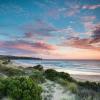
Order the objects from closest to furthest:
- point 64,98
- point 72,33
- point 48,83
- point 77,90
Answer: point 64,98
point 77,90
point 48,83
point 72,33

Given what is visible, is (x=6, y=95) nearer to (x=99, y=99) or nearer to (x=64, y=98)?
(x=64, y=98)

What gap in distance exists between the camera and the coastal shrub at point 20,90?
Answer: 518cm

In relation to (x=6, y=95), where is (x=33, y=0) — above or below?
above

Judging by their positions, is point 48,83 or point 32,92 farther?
point 48,83

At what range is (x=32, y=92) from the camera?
523 cm

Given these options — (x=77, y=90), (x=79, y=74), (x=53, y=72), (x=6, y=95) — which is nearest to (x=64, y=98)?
(x=77, y=90)

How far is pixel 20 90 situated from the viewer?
5.19 meters

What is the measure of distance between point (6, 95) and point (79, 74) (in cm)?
488

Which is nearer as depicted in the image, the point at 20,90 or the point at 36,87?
the point at 20,90

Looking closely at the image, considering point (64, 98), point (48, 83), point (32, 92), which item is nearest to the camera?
point (32, 92)

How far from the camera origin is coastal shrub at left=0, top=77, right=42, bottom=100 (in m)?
5.18

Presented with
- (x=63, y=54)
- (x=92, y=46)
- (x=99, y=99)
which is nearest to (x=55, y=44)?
(x=63, y=54)

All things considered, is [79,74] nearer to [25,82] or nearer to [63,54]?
[63,54]

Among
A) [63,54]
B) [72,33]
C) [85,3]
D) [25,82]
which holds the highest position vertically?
[85,3]
